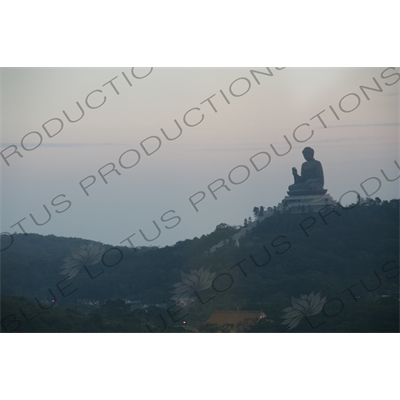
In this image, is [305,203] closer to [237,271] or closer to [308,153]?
[308,153]

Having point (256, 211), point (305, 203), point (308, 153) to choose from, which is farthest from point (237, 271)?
point (308, 153)

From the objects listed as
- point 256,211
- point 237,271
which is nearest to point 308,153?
point 256,211

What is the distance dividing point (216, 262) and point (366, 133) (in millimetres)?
2192

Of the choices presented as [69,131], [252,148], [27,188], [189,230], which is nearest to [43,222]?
[27,188]

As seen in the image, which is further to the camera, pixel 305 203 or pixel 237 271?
pixel 305 203

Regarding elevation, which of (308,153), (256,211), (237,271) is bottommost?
(237,271)

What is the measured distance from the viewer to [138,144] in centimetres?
843

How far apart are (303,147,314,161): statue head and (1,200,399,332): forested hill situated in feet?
2.13

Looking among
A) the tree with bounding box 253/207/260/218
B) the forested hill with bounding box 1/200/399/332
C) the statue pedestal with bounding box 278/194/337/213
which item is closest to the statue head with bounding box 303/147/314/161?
the statue pedestal with bounding box 278/194/337/213

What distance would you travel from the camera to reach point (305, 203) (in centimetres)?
865

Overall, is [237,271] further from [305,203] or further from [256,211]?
[305,203]

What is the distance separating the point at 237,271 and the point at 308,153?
5.04 feet

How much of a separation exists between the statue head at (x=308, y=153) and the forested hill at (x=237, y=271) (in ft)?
2.13

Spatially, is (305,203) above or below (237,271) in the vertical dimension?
above
